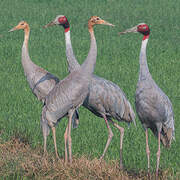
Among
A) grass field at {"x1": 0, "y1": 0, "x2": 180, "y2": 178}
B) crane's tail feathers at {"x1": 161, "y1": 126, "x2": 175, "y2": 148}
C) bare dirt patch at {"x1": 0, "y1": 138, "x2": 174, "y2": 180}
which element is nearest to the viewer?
bare dirt patch at {"x1": 0, "y1": 138, "x2": 174, "y2": 180}

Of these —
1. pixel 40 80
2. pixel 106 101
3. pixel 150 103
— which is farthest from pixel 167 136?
pixel 40 80

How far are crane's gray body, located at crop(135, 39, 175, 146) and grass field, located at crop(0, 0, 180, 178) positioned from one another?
642 millimetres

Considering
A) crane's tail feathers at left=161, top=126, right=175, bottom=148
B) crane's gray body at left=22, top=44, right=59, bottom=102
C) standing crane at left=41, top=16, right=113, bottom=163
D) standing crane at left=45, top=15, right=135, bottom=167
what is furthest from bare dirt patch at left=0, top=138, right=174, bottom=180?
crane's gray body at left=22, top=44, right=59, bottom=102

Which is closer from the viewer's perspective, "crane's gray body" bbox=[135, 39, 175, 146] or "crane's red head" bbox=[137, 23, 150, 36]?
"crane's gray body" bbox=[135, 39, 175, 146]

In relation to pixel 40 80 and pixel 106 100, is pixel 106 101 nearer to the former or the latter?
pixel 106 100

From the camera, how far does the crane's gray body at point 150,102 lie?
652cm

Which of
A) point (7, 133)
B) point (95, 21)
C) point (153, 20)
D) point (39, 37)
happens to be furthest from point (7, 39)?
point (95, 21)

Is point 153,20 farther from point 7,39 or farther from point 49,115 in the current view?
point 49,115

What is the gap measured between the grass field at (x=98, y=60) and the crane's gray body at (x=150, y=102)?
64cm

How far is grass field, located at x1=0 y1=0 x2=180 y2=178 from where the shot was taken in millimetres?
7836

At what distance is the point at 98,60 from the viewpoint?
15.4 m

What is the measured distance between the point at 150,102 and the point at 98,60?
29.1 ft

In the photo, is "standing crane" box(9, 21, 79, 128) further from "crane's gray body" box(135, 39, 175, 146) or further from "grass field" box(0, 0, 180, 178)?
"crane's gray body" box(135, 39, 175, 146)

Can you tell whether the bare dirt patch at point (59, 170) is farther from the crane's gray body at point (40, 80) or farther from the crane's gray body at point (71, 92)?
the crane's gray body at point (40, 80)
